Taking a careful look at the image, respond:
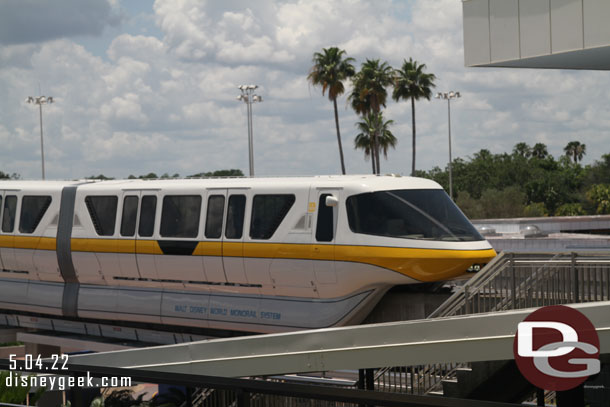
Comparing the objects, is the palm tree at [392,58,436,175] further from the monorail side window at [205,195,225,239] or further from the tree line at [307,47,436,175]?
the monorail side window at [205,195,225,239]

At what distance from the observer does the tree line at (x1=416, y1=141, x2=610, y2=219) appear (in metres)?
72.1

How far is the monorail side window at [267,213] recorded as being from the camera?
16.1m

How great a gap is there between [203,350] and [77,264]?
21.2ft

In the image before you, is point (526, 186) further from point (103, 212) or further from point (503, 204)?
point (103, 212)

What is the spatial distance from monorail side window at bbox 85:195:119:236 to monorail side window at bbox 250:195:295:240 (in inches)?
158

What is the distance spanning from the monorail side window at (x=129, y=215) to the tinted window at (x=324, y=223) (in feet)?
16.3

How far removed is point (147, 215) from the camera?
18.3 meters

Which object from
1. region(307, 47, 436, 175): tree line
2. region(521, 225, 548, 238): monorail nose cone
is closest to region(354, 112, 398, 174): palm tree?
region(307, 47, 436, 175): tree line

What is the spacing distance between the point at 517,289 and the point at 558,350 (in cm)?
477

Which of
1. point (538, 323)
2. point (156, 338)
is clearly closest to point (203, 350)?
point (156, 338)

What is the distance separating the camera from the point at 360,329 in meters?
12.1

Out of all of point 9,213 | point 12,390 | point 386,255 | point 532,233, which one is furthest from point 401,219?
point 532,233

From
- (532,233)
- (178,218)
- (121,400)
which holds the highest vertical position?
(178,218)

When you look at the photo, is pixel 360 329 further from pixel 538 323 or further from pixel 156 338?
pixel 156 338
